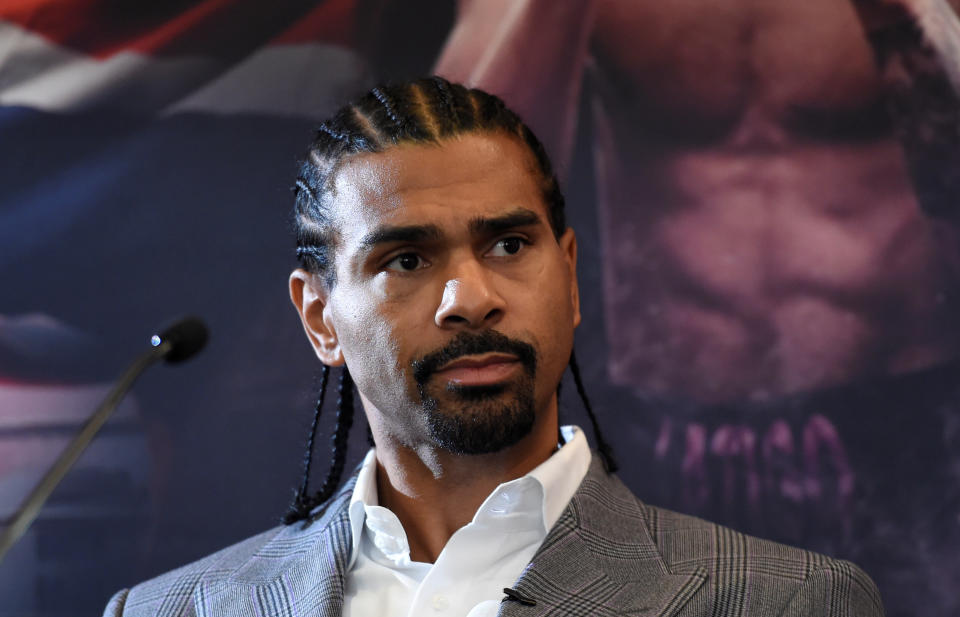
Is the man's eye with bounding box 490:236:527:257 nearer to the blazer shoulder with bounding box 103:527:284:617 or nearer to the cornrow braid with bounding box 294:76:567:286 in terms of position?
the cornrow braid with bounding box 294:76:567:286

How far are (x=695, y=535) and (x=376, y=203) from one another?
741mm

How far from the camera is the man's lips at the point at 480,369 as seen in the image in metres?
1.74

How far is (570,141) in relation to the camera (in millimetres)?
2514

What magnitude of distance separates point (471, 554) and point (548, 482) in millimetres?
166

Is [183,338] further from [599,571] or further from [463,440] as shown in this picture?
[599,571]

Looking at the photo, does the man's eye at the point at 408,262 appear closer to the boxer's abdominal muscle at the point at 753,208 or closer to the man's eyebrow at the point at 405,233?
the man's eyebrow at the point at 405,233

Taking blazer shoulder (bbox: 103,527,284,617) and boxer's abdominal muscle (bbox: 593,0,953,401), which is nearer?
blazer shoulder (bbox: 103,527,284,617)

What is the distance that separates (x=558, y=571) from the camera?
5.59 ft

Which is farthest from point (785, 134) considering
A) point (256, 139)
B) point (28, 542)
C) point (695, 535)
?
point (28, 542)

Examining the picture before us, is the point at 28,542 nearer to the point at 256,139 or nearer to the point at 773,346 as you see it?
the point at 256,139

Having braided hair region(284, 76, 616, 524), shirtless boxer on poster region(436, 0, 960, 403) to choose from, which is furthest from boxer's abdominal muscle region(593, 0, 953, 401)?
braided hair region(284, 76, 616, 524)

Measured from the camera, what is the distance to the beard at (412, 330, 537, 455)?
1.74m

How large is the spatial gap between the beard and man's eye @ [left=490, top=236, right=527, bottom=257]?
0.16 m

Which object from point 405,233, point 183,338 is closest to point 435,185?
point 405,233
